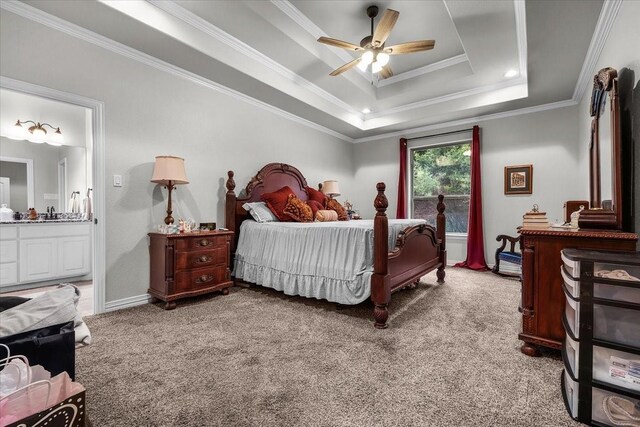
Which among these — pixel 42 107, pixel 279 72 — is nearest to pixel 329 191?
pixel 279 72

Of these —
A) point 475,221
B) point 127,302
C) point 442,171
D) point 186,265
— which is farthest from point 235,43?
point 475,221

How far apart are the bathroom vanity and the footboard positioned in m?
4.30

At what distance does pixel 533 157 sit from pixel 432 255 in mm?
2549

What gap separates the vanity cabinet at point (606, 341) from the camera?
1.22 m

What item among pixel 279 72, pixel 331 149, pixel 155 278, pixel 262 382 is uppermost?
pixel 279 72

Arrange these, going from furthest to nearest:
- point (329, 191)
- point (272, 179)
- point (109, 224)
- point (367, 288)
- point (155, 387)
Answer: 1. point (329, 191)
2. point (272, 179)
3. point (109, 224)
4. point (367, 288)
5. point (155, 387)

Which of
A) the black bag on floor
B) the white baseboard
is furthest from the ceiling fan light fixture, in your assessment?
the white baseboard

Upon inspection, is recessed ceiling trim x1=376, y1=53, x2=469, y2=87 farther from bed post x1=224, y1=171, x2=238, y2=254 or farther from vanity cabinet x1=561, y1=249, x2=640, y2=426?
vanity cabinet x1=561, y1=249, x2=640, y2=426

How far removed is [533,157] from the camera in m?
4.45

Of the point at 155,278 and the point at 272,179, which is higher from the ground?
the point at 272,179

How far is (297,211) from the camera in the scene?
12.5 feet

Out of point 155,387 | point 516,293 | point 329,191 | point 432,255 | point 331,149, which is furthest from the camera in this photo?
point 331,149

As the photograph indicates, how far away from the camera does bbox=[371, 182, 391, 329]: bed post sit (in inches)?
92.1

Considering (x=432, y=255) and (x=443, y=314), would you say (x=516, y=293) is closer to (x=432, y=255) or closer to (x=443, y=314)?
(x=432, y=255)
